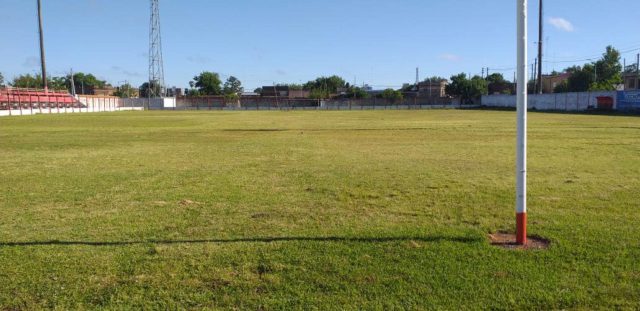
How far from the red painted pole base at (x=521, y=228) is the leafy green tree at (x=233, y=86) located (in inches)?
6319

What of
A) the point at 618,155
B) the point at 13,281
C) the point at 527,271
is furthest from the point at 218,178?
the point at 618,155

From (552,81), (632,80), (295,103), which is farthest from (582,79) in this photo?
(295,103)

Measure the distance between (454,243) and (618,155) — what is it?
1094 centimetres

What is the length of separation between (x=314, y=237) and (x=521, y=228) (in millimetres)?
2341

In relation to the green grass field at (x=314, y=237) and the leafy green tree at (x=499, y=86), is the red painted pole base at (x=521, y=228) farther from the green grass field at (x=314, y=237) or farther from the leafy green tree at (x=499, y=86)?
the leafy green tree at (x=499, y=86)

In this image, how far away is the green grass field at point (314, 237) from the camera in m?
4.36

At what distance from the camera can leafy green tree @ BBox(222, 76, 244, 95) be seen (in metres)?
164

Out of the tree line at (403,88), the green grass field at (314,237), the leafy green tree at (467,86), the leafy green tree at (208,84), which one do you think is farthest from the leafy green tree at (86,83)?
the green grass field at (314,237)

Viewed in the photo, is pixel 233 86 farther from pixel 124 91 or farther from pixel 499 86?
pixel 499 86

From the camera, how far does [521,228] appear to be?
5645 mm

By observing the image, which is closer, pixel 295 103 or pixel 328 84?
pixel 295 103

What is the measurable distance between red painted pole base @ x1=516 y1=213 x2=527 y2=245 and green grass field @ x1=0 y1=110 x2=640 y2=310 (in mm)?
296

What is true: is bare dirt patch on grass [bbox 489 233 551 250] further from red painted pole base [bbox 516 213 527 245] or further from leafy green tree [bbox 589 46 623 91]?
leafy green tree [bbox 589 46 623 91]

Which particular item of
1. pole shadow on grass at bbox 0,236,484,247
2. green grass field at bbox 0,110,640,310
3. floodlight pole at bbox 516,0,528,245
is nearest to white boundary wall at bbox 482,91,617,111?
green grass field at bbox 0,110,640,310
